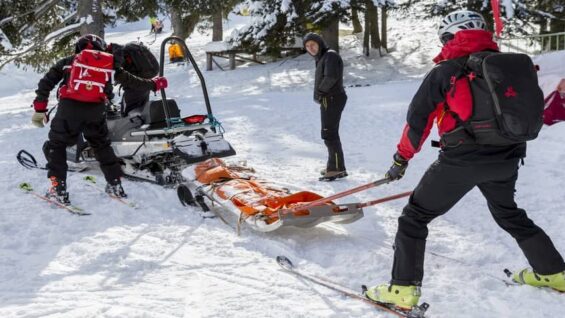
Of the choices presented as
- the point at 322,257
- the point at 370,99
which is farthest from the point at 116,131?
the point at 370,99

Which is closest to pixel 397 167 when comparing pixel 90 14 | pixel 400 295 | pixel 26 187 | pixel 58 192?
pixel 400 295

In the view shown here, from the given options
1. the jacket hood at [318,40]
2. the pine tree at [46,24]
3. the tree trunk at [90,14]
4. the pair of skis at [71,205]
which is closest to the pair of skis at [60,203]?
the pair of skis at [71,205]

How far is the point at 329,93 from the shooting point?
21.3 ft

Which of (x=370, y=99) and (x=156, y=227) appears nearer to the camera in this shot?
(x=156, y=227)

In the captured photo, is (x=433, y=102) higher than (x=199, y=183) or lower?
higher

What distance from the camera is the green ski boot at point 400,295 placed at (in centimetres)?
320

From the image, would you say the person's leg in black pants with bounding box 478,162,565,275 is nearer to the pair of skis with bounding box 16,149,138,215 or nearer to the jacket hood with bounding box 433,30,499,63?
the jacket hood with bounding box 433,30,499,63

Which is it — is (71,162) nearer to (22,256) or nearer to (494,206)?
(22,256)

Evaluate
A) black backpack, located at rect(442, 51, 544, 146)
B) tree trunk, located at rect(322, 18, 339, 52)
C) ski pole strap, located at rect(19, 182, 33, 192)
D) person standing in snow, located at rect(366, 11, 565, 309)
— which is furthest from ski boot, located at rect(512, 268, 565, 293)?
tree trunk, located at rect(322, 18, 339, 52)

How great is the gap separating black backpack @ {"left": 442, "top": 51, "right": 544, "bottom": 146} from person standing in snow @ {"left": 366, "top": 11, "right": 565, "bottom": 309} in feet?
0.17

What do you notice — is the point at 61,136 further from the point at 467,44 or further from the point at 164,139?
the point at 467,44

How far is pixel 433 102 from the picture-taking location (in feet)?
10.0

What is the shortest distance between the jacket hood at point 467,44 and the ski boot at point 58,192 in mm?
3828

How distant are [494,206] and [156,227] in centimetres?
275
